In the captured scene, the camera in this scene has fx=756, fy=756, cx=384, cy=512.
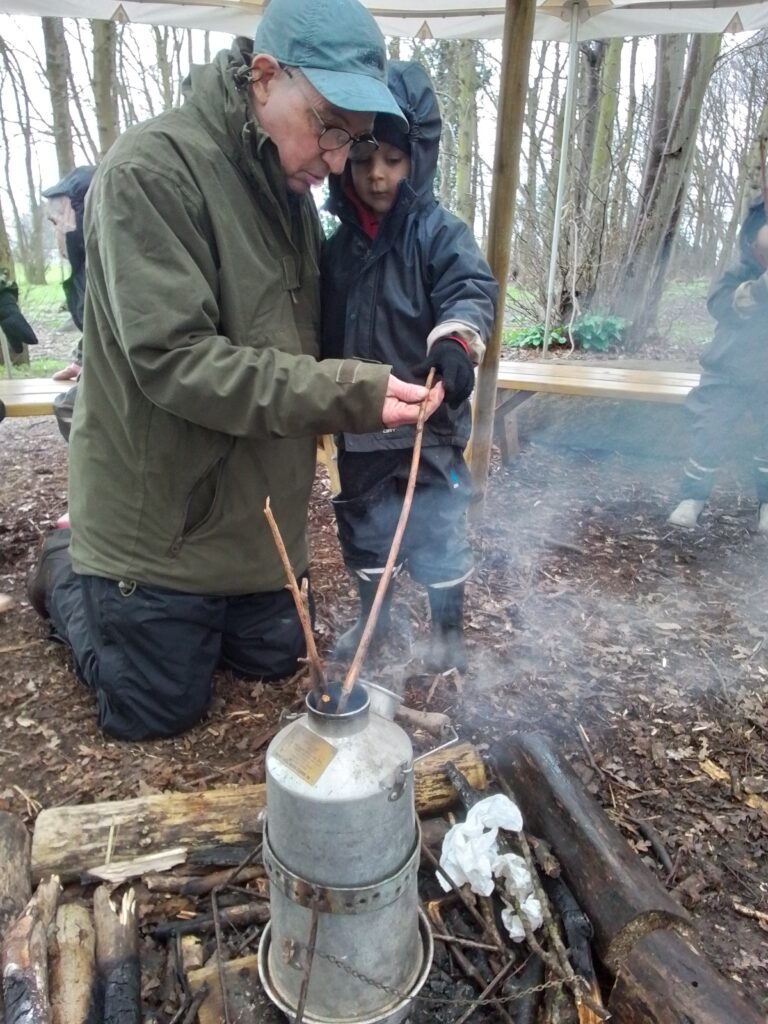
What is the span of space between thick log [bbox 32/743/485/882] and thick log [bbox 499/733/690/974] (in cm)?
32

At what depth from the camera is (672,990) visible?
1.60 metres

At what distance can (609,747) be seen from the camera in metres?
2.73

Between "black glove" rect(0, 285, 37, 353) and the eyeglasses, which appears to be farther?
"black glove" rect(0, 285, 37, 353)

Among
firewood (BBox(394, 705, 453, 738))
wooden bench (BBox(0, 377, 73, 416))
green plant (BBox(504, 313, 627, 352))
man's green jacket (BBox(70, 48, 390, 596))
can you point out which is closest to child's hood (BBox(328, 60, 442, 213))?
man's green jacket (BBox(70, 48, 390, 596))

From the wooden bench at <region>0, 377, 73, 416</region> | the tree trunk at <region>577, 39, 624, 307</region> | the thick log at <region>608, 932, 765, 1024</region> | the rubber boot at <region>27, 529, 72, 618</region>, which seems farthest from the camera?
the tree trunk at <region>577, 39, 624, 307</region>

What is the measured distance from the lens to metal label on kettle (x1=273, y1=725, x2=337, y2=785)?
4.74 feet

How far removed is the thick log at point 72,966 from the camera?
1668 millimetres

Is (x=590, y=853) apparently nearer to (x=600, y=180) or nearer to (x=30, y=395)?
(x=30, y=395)

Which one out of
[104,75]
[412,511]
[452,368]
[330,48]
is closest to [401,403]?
[452,368]

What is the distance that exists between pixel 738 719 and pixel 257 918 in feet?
6.48

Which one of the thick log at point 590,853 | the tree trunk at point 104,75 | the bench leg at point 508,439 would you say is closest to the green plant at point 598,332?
the bench leg at point 508,439

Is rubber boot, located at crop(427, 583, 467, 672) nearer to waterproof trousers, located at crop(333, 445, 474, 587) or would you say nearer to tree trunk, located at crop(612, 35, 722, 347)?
waterproof trousers, located at crop(333, 445, 474, 587)

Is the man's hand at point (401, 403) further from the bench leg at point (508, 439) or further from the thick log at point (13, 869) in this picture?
the bench leg at point (508, 439)

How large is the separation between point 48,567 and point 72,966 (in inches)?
68.5
